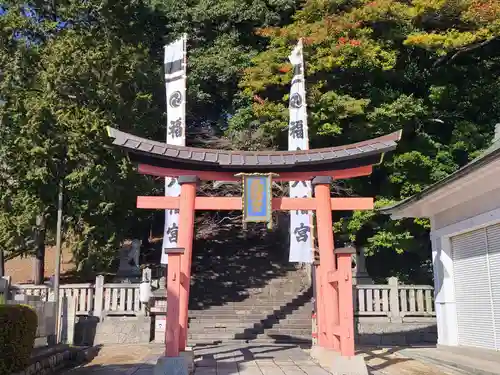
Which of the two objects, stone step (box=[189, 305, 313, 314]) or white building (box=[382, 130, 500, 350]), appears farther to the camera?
stone step (box=[189, 305, 313, 314])

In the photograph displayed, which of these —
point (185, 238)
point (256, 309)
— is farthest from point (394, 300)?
point (185, 238)

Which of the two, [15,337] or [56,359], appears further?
[56,359]

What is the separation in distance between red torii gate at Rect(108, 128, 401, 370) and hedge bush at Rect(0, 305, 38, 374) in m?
2.40

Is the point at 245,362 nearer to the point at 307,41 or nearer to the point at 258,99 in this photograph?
the point at 258,99

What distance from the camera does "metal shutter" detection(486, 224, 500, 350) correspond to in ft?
29.1

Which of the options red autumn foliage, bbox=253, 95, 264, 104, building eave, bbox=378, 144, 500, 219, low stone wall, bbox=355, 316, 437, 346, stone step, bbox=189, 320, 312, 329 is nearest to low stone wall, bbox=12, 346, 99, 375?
stone step, bbox=189, 320, 312, 329

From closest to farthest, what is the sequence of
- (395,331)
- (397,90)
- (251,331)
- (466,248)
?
(466,248) → (395,331) → (251,331) → (397,90)

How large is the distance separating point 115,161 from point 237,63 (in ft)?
25.9

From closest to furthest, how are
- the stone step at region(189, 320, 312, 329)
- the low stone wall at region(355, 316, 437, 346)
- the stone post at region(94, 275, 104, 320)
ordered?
the low stone wall at region(355, 316, 437, 346) → the stone post at region(94, 275, 104, 320) → the stone step at region(189, 320, 312, 329)

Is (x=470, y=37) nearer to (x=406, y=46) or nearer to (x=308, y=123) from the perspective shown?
(x=406, y=46)

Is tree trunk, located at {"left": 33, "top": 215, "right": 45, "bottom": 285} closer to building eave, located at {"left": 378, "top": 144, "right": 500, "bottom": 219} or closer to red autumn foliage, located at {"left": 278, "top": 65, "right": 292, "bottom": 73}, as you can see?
red autumn foliage, located at {"left": 278, "top": 65, "right": 292, "bottom": 73}

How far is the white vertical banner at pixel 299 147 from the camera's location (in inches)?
541

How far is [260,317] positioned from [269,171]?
7.09 meters

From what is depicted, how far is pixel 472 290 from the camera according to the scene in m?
9.82
